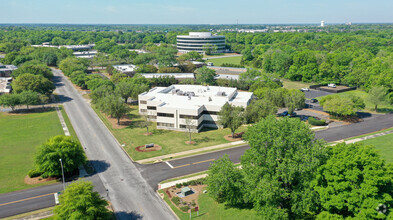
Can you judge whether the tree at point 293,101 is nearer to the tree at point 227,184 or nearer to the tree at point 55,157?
the tree at point 227,184

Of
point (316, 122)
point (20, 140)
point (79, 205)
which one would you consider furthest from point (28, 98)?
point (316, 122)

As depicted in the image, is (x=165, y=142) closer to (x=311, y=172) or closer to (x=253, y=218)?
(x=253, y=218)

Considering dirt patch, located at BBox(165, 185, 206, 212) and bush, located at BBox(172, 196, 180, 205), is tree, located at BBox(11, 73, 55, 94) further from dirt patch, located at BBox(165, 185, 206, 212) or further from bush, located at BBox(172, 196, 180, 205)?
bush, located at BBox(172, 196, 180, 205)

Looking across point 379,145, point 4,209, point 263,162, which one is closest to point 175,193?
Answer: point 263,162

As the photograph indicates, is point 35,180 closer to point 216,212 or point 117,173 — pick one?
point 117,173

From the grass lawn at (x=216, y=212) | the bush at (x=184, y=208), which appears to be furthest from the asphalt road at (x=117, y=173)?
the grass lawn at (x=216, y=212)

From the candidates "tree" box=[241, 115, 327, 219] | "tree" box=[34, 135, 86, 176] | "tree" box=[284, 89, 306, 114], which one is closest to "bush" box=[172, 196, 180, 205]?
"tree" box=[241, 115, 327, 219]
